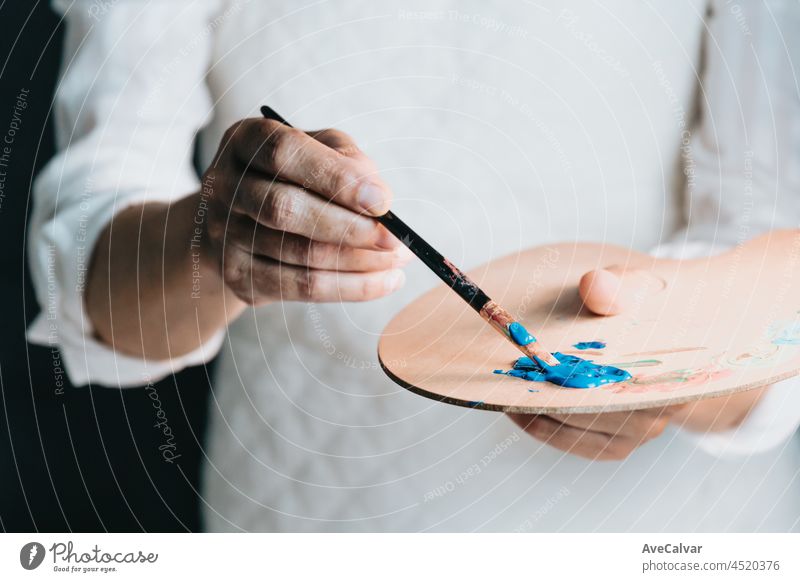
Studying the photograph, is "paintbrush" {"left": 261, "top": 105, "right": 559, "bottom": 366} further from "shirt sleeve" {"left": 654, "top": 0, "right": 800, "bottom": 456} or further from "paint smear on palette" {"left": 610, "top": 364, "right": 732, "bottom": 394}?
"shirt sleeve" {"left": 654, "top": 0, "right": 800, "bottom": 456}

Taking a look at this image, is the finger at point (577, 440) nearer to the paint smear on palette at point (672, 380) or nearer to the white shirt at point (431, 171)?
the white shirt at point (431, 171)

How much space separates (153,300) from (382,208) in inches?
7.0

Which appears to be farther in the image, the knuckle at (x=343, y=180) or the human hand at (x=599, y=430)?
the human hand at (x=599, y=430)

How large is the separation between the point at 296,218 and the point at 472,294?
0.08 m

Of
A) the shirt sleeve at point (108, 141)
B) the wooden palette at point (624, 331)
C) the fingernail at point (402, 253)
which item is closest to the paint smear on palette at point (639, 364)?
the wooden palette at point (624, 331)

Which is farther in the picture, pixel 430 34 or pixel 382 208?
pixel 430 34

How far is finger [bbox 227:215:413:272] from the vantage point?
316 mm

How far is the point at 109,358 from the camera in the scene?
1.33 ft

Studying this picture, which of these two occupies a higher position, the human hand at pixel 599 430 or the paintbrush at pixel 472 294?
the paintbrush at pixel 472 294

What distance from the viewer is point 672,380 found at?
0.77 feet

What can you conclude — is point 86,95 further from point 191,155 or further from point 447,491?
point 447,491

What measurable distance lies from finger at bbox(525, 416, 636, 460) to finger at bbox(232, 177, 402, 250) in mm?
151

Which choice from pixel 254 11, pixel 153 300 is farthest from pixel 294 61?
pixel 153 300

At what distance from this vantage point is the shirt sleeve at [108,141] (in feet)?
1.27
